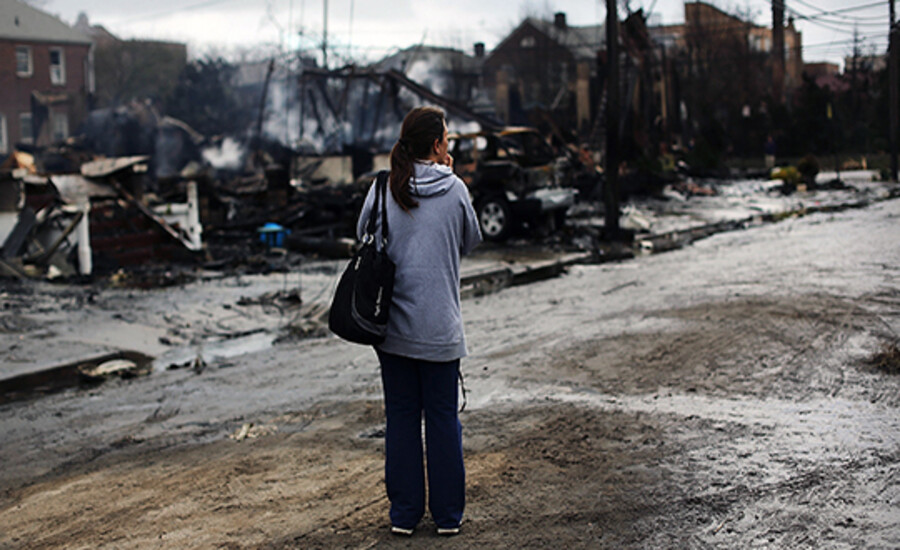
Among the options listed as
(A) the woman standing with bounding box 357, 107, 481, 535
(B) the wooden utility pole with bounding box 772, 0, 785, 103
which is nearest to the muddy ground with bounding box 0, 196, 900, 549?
(A) the woman standing with bounding box 357, 107, 481, 535

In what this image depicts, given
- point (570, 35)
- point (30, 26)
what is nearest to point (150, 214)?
point (30, 26)

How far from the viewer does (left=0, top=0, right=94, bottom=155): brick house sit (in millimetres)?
37750

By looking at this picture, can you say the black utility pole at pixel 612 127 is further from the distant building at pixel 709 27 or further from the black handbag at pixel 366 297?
the distant building at pixel 709 27

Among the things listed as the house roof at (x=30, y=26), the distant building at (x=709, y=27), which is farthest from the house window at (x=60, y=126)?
the distant building at (x=709, y=27)

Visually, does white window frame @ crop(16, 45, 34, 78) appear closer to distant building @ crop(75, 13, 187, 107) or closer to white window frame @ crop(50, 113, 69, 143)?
white window frame @ crop(50, 113, 69, 143)

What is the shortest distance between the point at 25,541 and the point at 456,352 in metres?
2.14

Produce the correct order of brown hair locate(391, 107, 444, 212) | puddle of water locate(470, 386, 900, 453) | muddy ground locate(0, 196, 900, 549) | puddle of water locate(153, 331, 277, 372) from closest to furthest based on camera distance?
brown hair locate(391, 107, 444, 212) → muddy ground locate(0, 196, 900, 549) → puddle of water locate(470, 386, 900, 453) → puddle of water locate(153, 331, 277, 372)

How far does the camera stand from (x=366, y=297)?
10.7 ft

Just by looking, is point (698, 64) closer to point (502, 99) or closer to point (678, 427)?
point (502, 99)

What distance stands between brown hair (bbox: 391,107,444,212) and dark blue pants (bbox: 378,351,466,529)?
0.67m

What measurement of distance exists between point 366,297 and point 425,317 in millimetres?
241

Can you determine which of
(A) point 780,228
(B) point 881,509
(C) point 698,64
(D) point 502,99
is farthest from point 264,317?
(C) point 698,64

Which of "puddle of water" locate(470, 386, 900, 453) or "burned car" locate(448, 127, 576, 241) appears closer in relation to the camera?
"puddle of water" locate(470, 386, 900, 453)

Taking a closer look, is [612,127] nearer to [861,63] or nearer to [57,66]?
[57,66]
